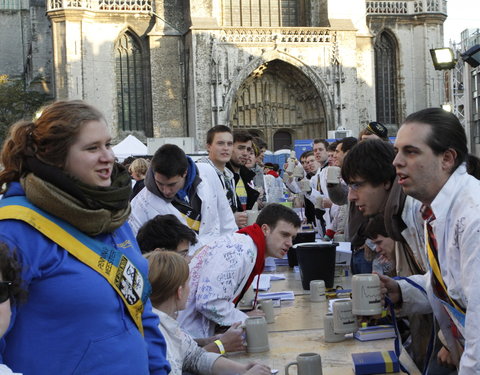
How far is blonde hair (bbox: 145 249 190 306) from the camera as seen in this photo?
3266 millimetres

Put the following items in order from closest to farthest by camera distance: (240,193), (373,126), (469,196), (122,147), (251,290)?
(469,196)
(251,290)
(373,126)
(240,193)
(122,147)

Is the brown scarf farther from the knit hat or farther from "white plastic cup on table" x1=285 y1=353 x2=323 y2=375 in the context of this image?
the knit hat

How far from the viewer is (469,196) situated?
2734 mm

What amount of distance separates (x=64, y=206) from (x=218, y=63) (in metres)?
27.0

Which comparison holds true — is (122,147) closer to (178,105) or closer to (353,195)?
(178,105)

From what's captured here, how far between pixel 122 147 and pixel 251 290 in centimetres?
1593

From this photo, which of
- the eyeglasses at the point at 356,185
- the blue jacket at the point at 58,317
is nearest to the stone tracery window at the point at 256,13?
the eyeglasses at the point at 356,185

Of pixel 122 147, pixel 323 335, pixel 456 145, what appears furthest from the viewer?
pixel 122 147

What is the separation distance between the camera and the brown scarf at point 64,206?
2.40 m

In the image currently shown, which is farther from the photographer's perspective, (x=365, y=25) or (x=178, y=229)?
(x=365, y=25)

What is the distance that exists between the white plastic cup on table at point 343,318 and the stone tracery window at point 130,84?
27516 millimetres

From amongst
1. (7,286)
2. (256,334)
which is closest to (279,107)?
(256,334)

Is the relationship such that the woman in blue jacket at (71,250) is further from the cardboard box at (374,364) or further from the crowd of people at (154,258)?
the cardboard box at (374,364)

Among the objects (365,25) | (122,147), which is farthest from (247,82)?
(122,147)
